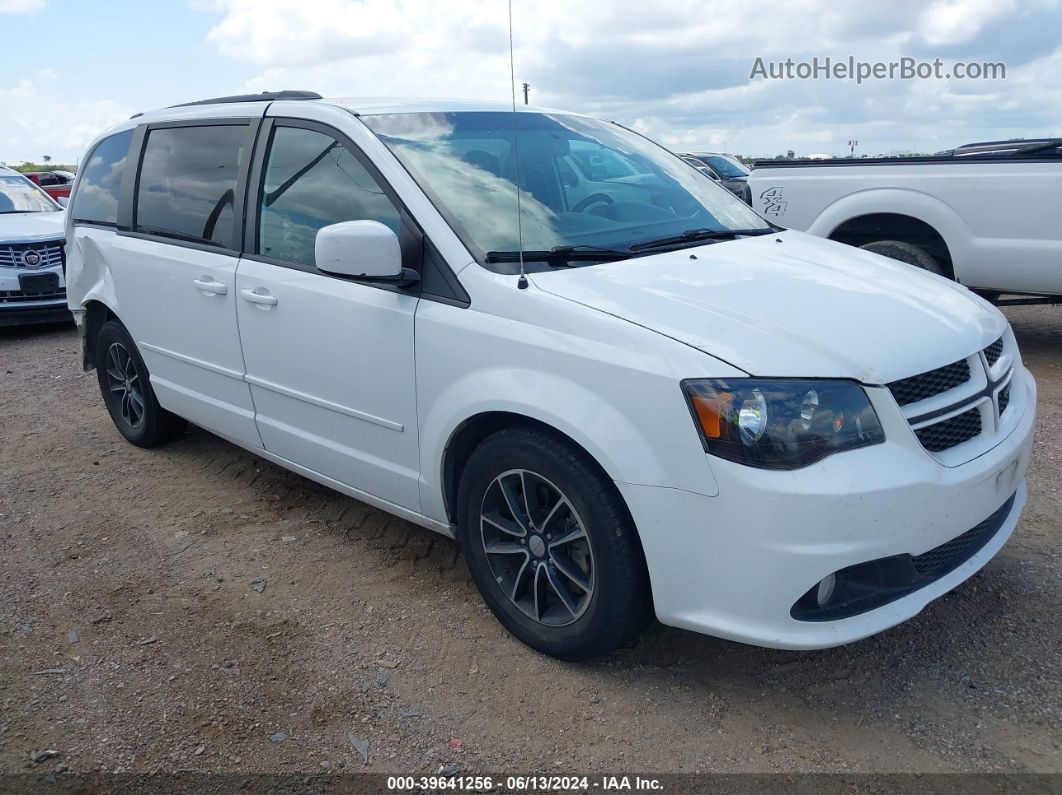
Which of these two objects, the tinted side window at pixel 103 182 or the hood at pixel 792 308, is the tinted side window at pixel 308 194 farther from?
the tinted side window at pixel 103 182

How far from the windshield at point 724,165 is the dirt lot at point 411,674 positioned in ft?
42.7

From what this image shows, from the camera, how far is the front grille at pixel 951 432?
258 cm

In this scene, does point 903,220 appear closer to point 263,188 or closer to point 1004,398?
point 1004,398

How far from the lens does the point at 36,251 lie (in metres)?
9.21

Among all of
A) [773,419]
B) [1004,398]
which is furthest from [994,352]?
[773,419]

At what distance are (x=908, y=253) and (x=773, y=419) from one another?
15.8 ft

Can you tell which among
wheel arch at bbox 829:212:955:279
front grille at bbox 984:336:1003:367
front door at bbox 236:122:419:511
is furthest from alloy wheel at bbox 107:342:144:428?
wheel arch at bbox 829:212:955:279

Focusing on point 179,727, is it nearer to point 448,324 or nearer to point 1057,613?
point 448,324

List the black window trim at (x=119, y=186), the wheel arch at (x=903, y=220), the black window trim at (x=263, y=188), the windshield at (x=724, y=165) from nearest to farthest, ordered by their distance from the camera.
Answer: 1. the black window trim at (x=263, y=188)
2. the black window trim at (x=119, y=186)
3. the wheel arch at (x=903, y=220)
4. the windshield at (x=724, y=165)

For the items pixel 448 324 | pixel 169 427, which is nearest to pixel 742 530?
pixel 448 324

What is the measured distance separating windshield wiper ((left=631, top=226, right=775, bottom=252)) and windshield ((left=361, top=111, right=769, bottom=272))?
0.11 feet

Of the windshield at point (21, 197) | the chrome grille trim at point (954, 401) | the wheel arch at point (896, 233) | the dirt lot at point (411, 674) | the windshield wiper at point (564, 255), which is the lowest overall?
the dirt lot at point (411, 674)

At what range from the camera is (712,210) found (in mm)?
3836

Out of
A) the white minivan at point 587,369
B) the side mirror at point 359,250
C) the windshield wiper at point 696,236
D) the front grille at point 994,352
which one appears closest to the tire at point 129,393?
the white minivan at point 587,369
